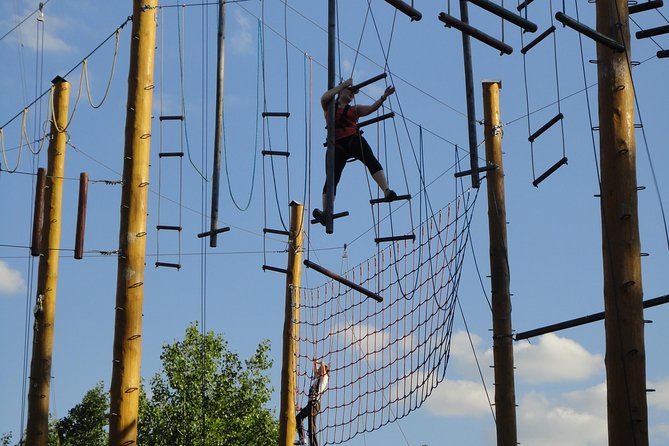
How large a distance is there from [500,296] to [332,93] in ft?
9.86

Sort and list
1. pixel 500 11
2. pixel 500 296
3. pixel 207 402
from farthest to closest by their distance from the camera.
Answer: pixel 207 402 → pixel 500 296 → pixel 500 11

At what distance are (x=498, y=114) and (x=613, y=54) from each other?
154 inches

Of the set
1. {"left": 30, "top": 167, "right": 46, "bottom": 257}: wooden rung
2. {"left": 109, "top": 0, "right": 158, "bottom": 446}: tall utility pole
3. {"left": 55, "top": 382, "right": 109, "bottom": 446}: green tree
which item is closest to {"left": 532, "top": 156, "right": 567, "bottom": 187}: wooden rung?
{"left": 109, "top": 0, "right": 158, "bottom": 446}: tall utility pole

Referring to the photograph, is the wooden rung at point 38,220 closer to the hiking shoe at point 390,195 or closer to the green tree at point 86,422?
the hiking shoe at point 390,195

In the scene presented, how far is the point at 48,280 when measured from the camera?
12781mm

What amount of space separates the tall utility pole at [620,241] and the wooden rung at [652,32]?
2.43 feet

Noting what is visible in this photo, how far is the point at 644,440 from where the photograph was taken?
24.4 ft

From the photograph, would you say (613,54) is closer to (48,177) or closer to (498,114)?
(498,114)

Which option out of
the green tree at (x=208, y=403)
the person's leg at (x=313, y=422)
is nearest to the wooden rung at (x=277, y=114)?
the person's leg at (x=313, y=422)

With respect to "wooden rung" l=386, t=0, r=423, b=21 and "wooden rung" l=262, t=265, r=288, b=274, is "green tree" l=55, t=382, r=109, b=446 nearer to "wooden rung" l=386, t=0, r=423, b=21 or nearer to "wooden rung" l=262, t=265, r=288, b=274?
"wooden rung" l=262, t=265, r=288, b=274

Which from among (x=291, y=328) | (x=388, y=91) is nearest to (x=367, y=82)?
(x=388, y=91)

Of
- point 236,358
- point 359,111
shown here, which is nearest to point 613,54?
point 359,111

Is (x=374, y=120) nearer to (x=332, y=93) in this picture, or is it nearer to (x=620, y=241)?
(x=332, y=93)

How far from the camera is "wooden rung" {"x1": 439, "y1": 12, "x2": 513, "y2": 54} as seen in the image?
27.7 feet
